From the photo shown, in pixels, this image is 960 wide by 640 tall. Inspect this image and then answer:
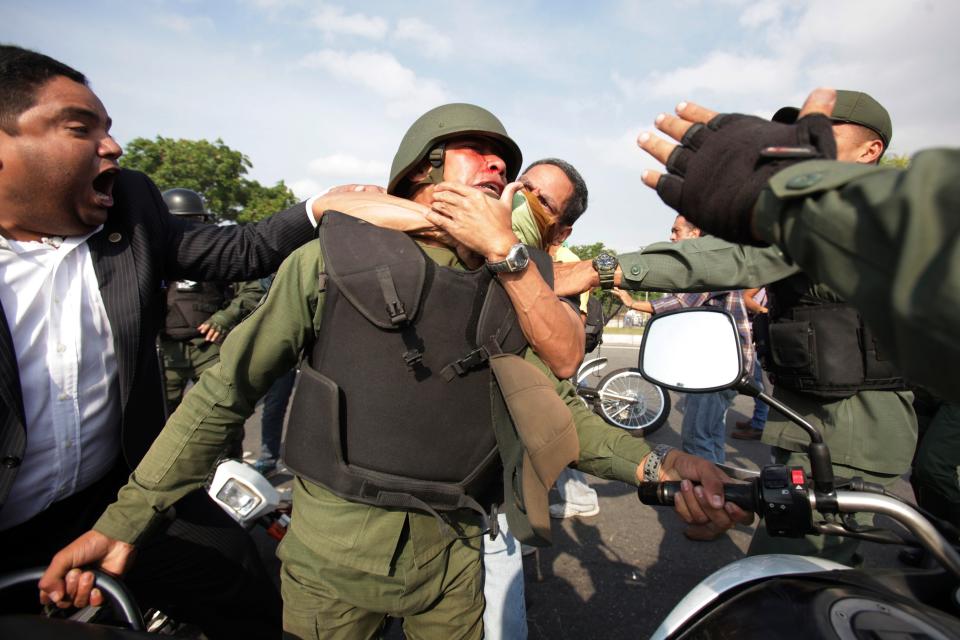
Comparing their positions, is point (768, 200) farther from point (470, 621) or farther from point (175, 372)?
point (175, 372)

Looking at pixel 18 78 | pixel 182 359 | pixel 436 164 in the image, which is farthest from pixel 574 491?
pixel 18 78

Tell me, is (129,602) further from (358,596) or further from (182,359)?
(182,359)

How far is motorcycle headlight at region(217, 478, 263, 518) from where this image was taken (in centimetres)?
249

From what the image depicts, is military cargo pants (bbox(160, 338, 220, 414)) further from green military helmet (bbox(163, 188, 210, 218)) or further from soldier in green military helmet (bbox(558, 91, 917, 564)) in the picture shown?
soldier in green military helmet (bbox(558, 91, 917, 564))

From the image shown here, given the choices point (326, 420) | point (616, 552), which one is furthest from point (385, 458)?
point (616, 552)

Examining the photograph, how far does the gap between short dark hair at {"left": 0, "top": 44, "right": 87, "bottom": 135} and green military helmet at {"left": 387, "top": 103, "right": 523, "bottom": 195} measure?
987 mm

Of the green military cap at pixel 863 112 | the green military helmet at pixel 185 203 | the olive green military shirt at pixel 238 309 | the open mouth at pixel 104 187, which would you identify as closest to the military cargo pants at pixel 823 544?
the green military cap at pixel 863 112

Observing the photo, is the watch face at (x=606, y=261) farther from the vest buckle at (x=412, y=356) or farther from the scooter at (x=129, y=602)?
the scooter at (x=129, y=602)

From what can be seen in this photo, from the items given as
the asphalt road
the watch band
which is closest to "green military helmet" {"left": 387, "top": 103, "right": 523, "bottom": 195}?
the watch band

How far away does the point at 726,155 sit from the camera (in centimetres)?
82

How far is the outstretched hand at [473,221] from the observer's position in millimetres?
1398

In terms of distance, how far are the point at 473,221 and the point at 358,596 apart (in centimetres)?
111

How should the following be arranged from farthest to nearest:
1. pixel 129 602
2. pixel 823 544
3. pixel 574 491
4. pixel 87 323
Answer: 1. pixel 574 491
2. pixel 823 544
3. pixel 87 323
4. pixel 129 602

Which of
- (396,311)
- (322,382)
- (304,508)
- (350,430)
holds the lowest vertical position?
(304,508)
